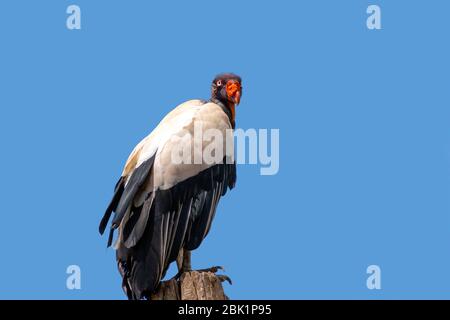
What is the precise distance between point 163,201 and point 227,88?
69.0 inches

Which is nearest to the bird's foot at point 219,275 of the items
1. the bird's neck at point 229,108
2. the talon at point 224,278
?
the talon at point 224,278

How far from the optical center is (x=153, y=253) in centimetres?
1412

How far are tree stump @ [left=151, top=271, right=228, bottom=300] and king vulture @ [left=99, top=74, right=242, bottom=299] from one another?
172 mm

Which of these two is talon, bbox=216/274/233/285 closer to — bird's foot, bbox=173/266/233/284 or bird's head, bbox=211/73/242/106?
bird's foot, bbox=173/266/233/284

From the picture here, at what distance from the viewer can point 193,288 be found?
Answer: 1427 centimetres

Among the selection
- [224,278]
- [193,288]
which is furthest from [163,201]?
[224,278]

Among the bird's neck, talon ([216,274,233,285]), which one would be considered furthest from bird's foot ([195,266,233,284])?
the bird's neck

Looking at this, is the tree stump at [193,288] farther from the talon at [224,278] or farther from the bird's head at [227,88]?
the bird's head at [227,88]
